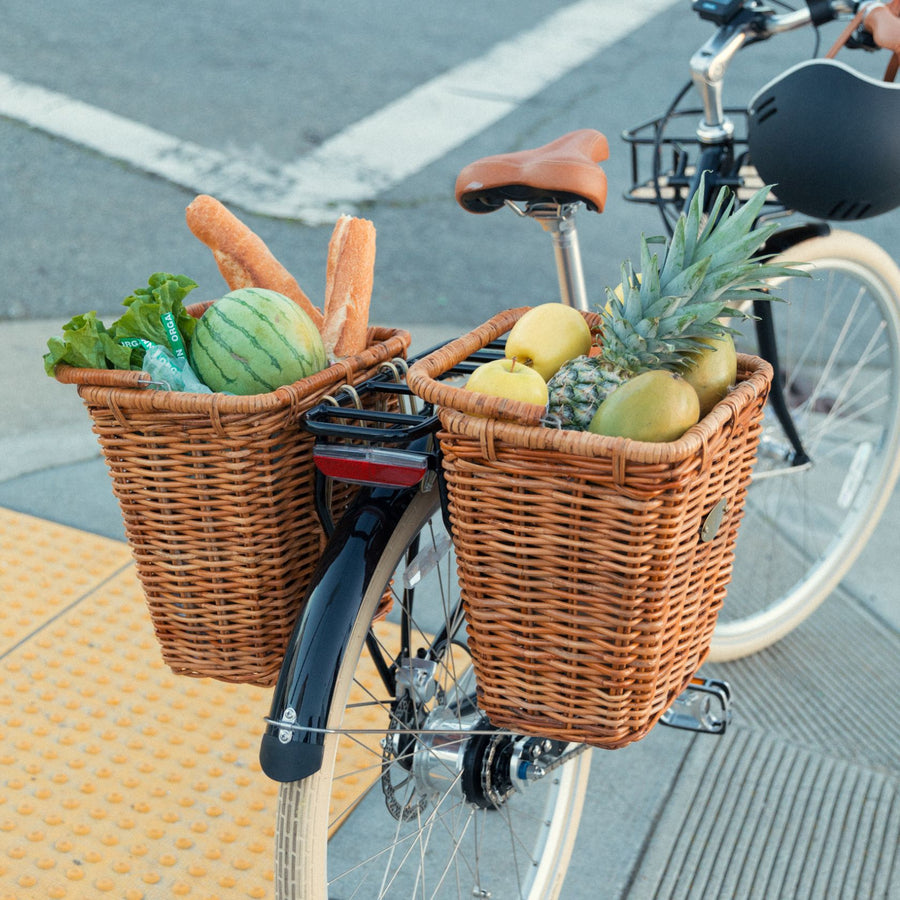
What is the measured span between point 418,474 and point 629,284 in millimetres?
363

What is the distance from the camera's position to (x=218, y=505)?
4.32ft

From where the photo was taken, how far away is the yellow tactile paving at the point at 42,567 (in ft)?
8.71

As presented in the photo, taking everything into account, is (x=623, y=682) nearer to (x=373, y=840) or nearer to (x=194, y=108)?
(x=373, y=840)

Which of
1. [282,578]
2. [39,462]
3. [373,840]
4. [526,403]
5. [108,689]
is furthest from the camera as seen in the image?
[39,462]

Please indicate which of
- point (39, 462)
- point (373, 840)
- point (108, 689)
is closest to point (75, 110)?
point (39, 462)

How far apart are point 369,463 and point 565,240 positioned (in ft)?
2.74

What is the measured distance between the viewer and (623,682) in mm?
1235

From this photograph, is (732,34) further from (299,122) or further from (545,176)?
(299,122)

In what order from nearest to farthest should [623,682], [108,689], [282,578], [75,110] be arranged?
[623,682] < [282,578] < [108,689] < [75,110]

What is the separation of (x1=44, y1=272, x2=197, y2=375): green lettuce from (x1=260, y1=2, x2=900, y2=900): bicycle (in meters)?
0.26

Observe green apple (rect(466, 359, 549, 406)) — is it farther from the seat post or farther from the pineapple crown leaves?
the seat post

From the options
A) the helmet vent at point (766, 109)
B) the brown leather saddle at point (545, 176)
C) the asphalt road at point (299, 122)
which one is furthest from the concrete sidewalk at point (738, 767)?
the asphalt road at point (299, 122)

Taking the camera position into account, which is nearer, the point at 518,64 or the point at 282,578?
the point at 282,578

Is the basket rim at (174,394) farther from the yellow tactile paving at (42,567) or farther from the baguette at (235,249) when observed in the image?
the yellow tactile paving at (42,567)
